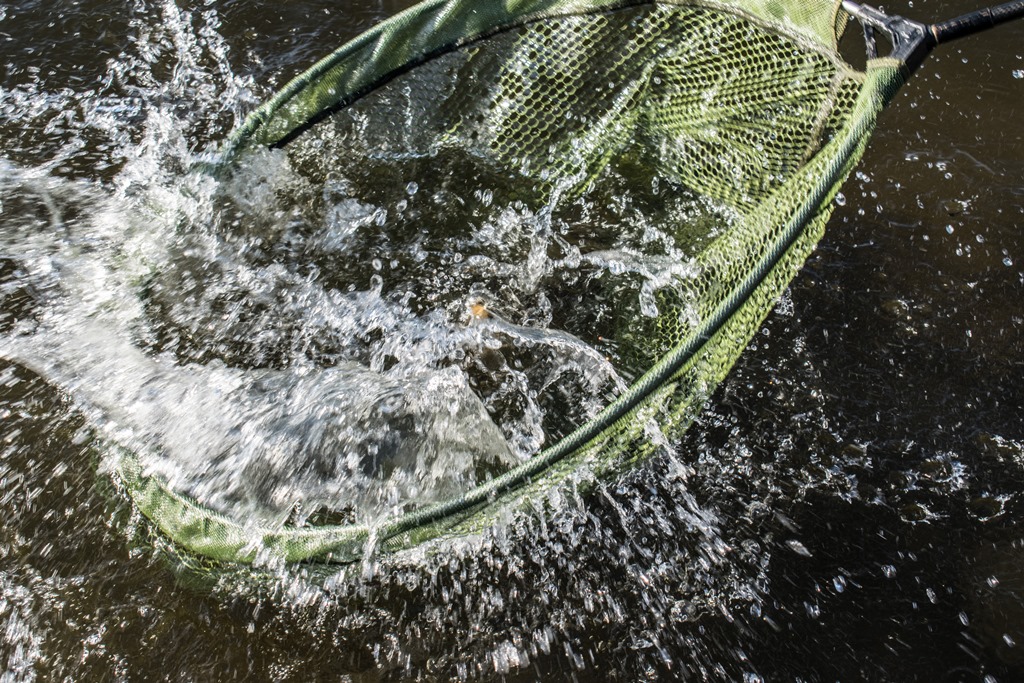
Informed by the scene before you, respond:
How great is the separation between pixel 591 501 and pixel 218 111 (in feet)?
7.26

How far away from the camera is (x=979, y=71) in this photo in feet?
13.0

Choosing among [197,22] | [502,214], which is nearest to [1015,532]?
[502,214]

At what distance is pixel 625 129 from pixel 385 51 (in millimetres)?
872

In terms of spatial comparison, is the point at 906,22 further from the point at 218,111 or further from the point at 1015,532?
the point at 218,111

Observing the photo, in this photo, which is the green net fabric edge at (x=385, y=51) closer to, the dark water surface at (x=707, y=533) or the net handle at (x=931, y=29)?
the dark water surface at (x=707, y=533)

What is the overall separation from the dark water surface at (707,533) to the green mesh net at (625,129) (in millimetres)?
222

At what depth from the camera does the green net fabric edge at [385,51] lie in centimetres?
275

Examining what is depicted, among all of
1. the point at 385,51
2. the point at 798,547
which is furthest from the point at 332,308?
the point at 798,547

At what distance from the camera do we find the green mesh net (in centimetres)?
197

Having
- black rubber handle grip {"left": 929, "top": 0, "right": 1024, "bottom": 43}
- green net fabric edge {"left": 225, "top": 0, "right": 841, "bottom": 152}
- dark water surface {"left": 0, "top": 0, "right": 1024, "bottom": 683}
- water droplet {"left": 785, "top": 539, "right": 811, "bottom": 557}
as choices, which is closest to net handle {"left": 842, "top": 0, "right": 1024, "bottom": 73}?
black rubber handle grip {"left": 929, "top": 0, "right": 1024, "bottom": 43}

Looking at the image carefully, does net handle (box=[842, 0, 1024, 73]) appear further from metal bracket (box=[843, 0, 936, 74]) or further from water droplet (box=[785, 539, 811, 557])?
water droplet (box=[785, 539, 811, 557])

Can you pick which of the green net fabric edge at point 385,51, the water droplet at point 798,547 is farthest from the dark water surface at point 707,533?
the green net fabric edge at point 385,51

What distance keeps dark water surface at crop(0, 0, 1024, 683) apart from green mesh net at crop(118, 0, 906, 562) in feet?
0.73

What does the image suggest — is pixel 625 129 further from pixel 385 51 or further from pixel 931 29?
pixel 931 29
